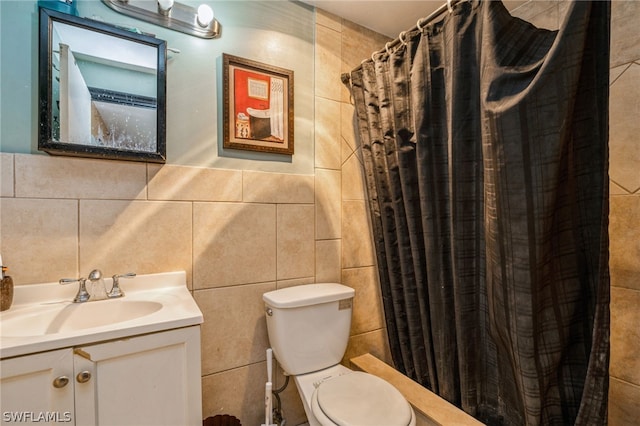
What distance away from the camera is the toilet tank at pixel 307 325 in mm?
1342

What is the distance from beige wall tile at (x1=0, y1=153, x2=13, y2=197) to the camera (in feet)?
3.39

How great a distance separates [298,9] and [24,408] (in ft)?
6.19

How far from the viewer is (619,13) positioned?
49.8 inches

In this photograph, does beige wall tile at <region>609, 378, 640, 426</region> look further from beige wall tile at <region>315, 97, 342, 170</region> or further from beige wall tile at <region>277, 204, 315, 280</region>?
beige wall tile at <region>315, 97, 342, 170</region>

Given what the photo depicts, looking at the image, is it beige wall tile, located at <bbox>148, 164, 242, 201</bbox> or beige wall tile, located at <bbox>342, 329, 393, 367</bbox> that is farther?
beige wall tile, located at <bbox>342, 329, 393, 367</bbox>

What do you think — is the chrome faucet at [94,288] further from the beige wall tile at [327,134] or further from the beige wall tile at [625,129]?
the beige wall tile at [625,129]

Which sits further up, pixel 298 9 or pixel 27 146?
pixel 298 9

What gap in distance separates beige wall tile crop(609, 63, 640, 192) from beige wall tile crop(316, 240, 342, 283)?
127 centimetres

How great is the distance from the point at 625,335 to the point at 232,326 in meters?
1.68

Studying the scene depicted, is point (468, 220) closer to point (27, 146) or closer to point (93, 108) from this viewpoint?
point (93, 108)

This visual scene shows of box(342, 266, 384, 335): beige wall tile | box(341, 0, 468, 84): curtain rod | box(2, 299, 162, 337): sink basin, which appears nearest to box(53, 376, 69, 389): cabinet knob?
box(2, 299, 162, 337): sink basin

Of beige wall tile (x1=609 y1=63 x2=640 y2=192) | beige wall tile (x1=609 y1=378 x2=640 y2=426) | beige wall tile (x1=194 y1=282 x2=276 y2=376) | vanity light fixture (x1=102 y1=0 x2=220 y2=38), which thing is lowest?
beige wall tile (x1=609 y1=378 x2=640 y2=426)

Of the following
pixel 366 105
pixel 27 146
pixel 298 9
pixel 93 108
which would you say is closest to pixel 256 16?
pixel 298 9

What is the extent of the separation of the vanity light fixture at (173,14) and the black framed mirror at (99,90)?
125 millimetres
